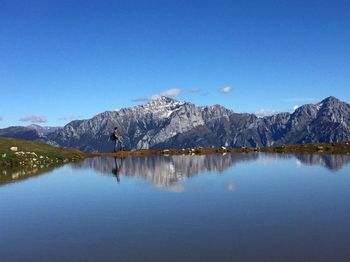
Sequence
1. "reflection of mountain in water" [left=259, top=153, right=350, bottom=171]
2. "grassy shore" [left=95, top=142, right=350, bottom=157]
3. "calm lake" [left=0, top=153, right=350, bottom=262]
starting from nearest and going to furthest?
"calm lake" [left=0, top=153, right=350, bottom=262], "reflection of mountain in water" [left=259, top=153, right=350, bottom=171], "grassy shore" [left=95, top=142, right=350, bottom=157]

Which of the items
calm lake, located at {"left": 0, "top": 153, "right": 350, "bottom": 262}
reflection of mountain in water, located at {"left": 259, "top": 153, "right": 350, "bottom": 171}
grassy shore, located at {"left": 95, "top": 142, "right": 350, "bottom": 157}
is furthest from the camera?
grassy shore, located at {"left": 95, "top": 142, "right": 350, "bottom": 157}

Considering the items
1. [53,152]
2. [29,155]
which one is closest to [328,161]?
[29,155]

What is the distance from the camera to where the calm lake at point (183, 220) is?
21484 millimetres

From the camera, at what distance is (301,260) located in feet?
63.1

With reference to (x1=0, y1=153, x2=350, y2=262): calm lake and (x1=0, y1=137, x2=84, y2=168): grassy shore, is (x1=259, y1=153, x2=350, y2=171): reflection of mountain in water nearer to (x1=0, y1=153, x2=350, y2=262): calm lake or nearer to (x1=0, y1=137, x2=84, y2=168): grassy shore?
(x1=0, y1=153, x2=350, y2=262): calm lake

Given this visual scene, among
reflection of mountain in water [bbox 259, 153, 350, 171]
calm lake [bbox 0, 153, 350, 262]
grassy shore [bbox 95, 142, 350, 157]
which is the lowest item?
calm lake [bbox 0, 153, 350, 262]

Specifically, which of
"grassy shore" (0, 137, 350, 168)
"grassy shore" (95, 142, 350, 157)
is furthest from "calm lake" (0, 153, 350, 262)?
"grassy shore" (95, 142, 350, 157)

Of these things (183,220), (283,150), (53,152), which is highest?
(53,152)

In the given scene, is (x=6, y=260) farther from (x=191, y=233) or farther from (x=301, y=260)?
(x=301, y=260)

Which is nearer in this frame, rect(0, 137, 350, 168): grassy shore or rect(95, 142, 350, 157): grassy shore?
rect(0, 137, 350, 168): grassy shore

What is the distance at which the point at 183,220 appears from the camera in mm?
28281

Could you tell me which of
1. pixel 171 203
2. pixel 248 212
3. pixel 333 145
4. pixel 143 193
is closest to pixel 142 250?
pixel 248 212

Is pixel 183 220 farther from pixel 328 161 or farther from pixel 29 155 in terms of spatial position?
pixel 29 155

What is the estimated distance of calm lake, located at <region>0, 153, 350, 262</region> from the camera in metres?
21.5
